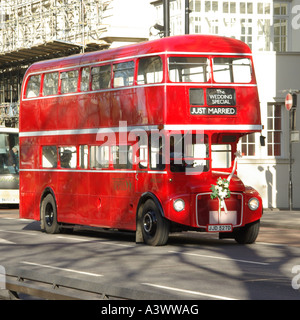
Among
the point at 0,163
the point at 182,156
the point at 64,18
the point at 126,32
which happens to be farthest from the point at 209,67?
the point at 64,18

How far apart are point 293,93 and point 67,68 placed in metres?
12.1

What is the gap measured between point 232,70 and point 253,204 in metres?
2.67

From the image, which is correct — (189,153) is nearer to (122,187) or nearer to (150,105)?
(150,105)

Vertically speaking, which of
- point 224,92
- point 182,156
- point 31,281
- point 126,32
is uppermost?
point 126,32

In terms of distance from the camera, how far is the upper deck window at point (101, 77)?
19667 millimetres

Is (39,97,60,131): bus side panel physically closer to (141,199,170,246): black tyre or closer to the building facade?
(141,199,170,246): black tyre

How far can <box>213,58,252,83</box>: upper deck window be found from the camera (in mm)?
18031

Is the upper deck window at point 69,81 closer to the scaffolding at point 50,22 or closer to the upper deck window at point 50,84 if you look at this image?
the upper deck window at point 50,84

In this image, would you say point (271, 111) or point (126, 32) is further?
point (126, 32)

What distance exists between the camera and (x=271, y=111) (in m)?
32.9

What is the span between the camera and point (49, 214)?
73.1ft

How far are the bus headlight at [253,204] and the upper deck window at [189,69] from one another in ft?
8.11

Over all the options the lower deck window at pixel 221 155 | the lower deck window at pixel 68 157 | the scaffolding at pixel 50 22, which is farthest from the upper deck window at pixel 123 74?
the scaffolding at pixel 50 22

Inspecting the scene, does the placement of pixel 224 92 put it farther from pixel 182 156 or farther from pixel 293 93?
pixel 293 93
